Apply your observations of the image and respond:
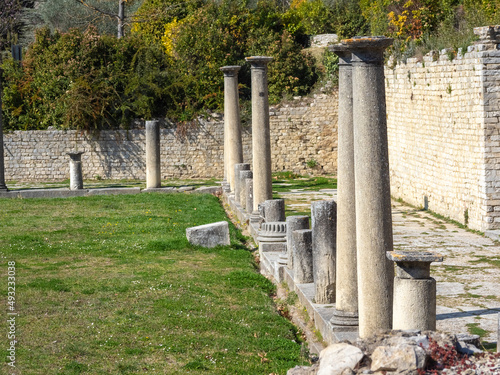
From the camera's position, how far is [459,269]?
32.0 feet

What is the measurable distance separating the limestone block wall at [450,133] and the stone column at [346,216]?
6.48 meters

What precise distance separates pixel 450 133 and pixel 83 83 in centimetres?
1447

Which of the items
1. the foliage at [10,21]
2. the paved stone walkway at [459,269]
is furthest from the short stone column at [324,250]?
the foliage at [10,21]

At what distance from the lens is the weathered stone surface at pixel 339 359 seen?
16.0 feet

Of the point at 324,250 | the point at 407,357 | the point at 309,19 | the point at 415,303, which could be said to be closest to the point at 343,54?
the point at 324,250

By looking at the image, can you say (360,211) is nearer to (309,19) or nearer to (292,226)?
(292,226)

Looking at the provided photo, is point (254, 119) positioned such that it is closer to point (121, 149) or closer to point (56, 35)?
point (121, 149)

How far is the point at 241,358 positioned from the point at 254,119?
763 cm

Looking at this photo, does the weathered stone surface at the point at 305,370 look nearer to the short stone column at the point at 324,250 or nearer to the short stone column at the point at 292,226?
the short stone column at the point at 324,250

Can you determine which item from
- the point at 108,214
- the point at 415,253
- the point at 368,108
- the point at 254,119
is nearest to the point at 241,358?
the point at 415,253

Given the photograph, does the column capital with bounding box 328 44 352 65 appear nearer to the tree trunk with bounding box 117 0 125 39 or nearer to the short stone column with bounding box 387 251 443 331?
the short stone column with bounding box 387 251 443 331

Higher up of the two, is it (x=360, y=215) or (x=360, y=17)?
(x=360, y=17)

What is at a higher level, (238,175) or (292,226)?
(238,175)

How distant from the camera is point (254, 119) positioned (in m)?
13.7
